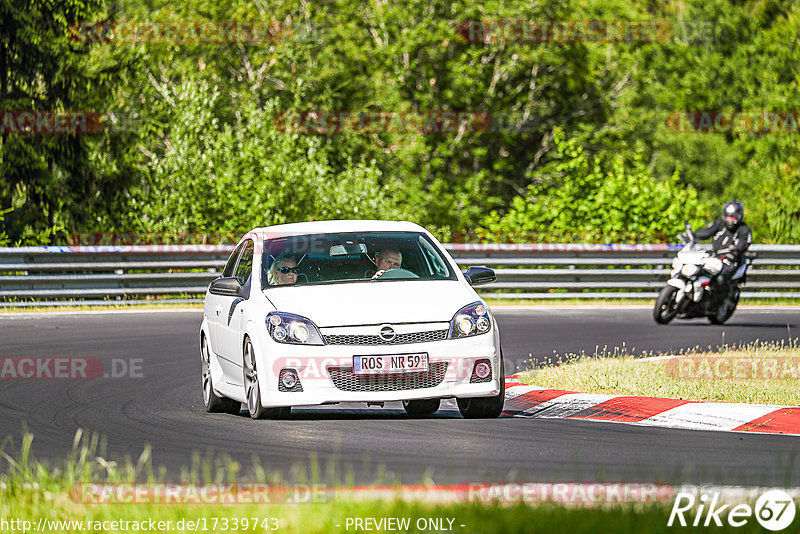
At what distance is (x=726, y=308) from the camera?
20.1m

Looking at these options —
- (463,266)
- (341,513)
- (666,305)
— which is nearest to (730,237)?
(666,305)

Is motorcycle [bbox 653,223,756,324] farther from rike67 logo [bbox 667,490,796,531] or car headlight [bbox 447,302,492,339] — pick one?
rike67 logo [bbox 667,490,796,531]

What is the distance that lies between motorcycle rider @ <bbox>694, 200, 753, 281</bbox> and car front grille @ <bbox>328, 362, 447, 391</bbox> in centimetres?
1133

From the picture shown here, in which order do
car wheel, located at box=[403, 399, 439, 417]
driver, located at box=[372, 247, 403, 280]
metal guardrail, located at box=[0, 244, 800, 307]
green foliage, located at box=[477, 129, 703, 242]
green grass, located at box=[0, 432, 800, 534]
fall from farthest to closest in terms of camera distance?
1. green foliage, located at box=[477, 129, 703, 242]
2. metal guardrail, located at box=[0, 244, 800, 307]
3. car wheel, located at box=[403, 399, 439, 417]
4. driver, located at box=[372, 247, 403, 280]
5. green grass, located at box=[0, 432, 800, 534]

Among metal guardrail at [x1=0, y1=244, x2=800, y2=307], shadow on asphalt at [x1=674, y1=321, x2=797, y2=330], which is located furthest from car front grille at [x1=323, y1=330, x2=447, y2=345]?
metal guardrail at [x1=0, y1=244, x2=800, y2=307]

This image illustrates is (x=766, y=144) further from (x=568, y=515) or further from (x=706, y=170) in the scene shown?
(x=568, y=515)

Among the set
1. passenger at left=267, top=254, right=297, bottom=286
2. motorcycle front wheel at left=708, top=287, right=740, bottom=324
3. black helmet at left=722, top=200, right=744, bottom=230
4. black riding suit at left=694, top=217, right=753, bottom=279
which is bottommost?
motorcycle front wheel at left=708, top=287, right=740, bottom=324

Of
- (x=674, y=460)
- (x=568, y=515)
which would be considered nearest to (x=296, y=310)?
(x=674, y=460)

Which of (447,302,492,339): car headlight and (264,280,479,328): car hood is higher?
(264,280,479,328): car hood

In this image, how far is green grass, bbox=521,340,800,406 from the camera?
10.8 m

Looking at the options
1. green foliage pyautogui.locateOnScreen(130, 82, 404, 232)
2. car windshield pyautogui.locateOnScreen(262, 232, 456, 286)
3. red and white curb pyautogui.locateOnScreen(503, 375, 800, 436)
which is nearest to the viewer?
red and white curb pyautogui.locateOnScreen(503, 375, 800, 436)

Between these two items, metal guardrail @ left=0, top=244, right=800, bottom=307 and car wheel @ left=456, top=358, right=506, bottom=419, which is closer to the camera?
car wheel @ left=456, top=358, right=506, bottom=419

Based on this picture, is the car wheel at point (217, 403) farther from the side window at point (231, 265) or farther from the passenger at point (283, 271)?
the passenger at point (283, 271)

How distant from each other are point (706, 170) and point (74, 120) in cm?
3416
